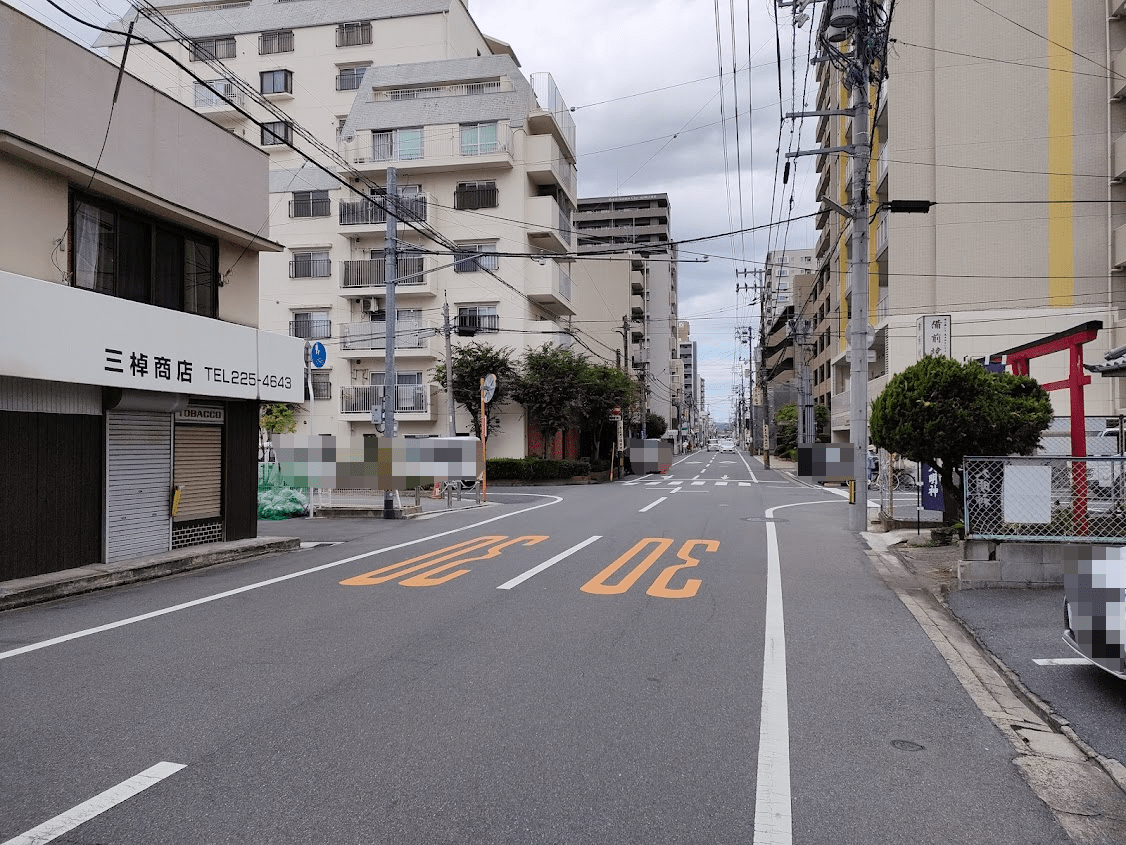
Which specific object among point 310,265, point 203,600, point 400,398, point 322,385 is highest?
point 310,265

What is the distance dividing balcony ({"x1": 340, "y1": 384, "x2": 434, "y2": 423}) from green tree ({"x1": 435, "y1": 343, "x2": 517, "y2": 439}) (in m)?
1.21

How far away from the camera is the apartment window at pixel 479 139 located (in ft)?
120

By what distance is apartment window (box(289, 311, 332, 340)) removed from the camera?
37.9 meters

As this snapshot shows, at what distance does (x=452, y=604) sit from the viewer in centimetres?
891

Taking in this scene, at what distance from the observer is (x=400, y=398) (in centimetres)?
3669

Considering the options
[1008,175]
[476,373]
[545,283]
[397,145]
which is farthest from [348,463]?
[1008,175]

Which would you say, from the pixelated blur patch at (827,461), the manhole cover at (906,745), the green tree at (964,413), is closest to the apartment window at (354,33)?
the pixelated blur patch at (827,461)

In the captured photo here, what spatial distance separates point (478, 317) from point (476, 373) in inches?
122

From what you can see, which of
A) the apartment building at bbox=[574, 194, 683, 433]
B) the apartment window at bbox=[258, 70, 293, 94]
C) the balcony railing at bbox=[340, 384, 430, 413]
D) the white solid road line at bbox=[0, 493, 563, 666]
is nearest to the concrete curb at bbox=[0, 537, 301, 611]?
the white solid road line at bbox=[0, 493, 563, 666]

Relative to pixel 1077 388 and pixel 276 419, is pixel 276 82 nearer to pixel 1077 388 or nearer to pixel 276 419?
pixel 276 419

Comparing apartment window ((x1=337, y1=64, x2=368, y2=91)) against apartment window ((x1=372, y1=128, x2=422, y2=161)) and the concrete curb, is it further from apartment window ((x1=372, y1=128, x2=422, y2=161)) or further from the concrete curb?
the concrete curb

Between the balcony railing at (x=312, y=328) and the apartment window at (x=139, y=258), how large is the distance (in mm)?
24850

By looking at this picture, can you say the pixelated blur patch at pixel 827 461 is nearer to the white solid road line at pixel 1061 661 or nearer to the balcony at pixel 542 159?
the white solid road line at pixel 1061 661

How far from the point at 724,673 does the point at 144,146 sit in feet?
35.1
